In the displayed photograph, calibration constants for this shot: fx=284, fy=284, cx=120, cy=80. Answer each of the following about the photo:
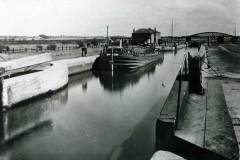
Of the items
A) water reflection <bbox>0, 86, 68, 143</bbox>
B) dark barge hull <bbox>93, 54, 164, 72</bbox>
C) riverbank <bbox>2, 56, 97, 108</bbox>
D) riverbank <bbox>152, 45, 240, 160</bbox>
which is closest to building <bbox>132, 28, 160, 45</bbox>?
dark barge hull <bbox>93, 54, 164, 72</bbox>

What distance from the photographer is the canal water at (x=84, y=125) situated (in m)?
10.8

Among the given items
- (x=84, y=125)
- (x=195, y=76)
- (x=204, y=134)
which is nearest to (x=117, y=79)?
(x=84, y=125)

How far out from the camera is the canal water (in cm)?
1076

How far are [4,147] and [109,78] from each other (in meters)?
18.9

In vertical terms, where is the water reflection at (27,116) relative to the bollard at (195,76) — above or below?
below

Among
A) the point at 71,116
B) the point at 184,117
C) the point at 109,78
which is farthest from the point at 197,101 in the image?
the point at 109,78

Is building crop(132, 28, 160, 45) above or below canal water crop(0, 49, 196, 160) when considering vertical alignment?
above

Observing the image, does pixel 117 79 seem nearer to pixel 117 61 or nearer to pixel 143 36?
pixel 117 61

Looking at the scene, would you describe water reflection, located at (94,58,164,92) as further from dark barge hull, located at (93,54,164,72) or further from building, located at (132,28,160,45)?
building, located at (132,28,160,45)

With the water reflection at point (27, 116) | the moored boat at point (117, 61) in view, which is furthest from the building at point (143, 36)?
the water reflection at point (27, 116)

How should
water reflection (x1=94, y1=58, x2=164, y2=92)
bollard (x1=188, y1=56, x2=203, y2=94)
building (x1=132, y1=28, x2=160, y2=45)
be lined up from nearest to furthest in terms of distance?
bollard (x1=188, y1=56, x2=203, y2=94) < water reflection (x1=94, y1=58, x2=164, y2=92) < building (x1=132, y1=28, x2=160, y2=45)

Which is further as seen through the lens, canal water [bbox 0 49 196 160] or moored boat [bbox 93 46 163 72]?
moored boat [bbox 93 46 163 72]

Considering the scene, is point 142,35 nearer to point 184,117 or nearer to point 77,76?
point 77,76

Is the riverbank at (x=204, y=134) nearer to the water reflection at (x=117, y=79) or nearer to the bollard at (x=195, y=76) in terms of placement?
the bollard at (x=195, y=76)
